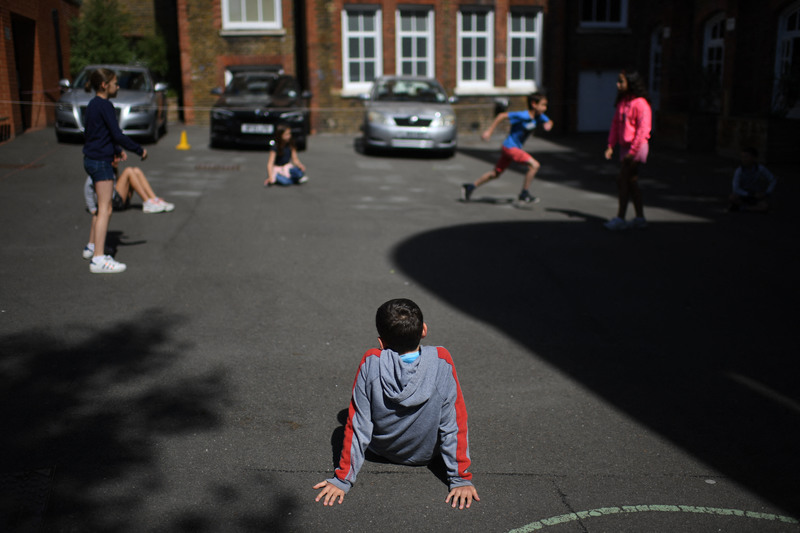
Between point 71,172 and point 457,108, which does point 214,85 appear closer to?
point 457,108

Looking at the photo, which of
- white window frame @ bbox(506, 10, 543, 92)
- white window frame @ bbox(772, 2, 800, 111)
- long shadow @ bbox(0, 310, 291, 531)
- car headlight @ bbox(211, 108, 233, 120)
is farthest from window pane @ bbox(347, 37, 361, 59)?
long shadow @ bbox(0, 310, 291, 531)

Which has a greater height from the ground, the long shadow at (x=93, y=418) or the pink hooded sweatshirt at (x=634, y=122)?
the pink hooded sweatshirt at (x=634, y=122)

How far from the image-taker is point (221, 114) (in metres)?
19.1

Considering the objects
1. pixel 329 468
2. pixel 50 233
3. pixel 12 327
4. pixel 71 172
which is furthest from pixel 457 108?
pixel 329 468

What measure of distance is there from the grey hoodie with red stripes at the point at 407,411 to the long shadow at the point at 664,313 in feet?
4.52

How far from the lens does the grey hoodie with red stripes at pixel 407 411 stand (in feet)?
13.0

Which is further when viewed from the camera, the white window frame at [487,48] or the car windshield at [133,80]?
the white window frame at [487,48]

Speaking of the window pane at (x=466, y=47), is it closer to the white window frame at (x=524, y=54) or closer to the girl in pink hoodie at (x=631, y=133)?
the white window frame at (x=524, y=54)

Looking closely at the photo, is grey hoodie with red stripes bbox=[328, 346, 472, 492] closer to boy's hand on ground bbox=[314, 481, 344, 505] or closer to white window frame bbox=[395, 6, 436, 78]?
Answer: boy's hand on ground bbox=[314, 481, 344, 505]

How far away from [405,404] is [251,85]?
1783cm

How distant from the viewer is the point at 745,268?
8531 mm

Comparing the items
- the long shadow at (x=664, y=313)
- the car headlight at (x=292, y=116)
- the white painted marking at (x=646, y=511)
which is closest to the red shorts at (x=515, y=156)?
the long shadow at (x=664, y=313)

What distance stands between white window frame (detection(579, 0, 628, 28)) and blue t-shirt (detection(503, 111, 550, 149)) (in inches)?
701

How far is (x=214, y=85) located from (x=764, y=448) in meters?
25.0
